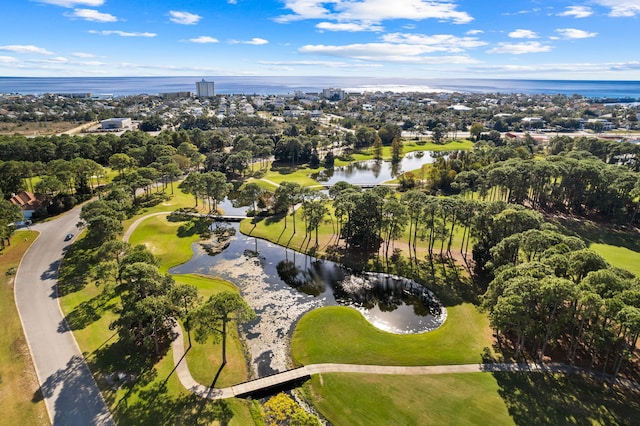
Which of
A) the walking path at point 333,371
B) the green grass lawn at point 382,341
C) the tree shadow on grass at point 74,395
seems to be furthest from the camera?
the green grass lawn at point 382,341

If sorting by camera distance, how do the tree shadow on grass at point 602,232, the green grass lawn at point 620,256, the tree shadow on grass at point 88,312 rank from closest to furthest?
the tree shadow on grass at point 88,312
the green grass lawn at point 620,256
the tree shadow on grass at point 602,232

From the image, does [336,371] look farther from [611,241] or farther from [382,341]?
[611,241]

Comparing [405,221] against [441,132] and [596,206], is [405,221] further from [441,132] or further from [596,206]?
[441,132]

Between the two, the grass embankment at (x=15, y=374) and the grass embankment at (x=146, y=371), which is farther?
the grass embankment at (x=146, y=371)

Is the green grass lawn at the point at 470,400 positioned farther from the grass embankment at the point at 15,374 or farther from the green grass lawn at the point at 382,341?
the grass embankment at the point at 15,374

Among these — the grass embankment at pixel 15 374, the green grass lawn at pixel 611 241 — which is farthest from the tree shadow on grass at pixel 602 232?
the grass embankment at pixel 15 374

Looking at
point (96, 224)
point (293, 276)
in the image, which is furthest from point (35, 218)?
point (293, 276)

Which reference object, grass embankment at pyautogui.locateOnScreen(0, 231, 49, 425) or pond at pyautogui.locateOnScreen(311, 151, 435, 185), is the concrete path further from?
pond at pyautogui.locateOnScreen(311, 151, 435, 185)
